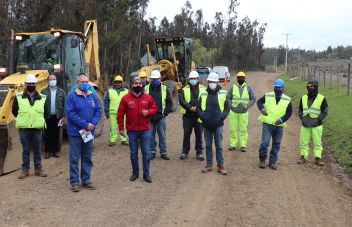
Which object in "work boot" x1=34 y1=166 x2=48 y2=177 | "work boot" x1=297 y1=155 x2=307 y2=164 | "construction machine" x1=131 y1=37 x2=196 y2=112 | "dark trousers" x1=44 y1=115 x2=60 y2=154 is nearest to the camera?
"work boot" x1=34 y1=166 x2=48 y2=177

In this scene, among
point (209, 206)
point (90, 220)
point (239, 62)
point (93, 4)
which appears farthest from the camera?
point (239, 62)

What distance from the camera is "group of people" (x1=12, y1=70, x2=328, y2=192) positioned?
661 cm

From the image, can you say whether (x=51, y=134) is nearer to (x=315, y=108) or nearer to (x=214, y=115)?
(x=214, y=115)

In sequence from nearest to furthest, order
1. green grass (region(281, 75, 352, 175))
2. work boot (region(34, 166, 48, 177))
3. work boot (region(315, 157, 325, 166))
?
work boot (region(34, 166, 48, 177))
work boot (region(315, 157, 325, 166))
green grass (region(281, 75, 352, 175))

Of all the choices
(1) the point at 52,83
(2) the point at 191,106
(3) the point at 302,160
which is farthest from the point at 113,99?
(3) the point at 302,160

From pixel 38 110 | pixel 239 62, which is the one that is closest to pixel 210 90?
pixel 38 110

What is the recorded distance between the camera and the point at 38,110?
287 inches

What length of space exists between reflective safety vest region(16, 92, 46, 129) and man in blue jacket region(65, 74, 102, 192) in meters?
1.03

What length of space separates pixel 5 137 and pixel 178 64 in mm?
11833

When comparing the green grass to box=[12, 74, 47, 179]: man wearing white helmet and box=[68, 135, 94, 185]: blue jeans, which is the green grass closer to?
box=[68, 135, 94, 185]: blue jeans

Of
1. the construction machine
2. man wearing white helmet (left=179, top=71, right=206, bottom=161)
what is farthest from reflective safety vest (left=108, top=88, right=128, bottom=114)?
the construction machine

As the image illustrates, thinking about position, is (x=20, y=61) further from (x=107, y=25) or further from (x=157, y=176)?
(x=107, y=25)

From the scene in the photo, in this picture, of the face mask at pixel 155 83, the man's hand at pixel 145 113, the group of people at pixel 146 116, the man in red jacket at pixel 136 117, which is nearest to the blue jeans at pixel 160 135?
the group of people at pixel 146 116

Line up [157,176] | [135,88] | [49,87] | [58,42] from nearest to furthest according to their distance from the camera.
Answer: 1. [135,88]
2. [157,176]
3. [49,87]
4. [58,42]
